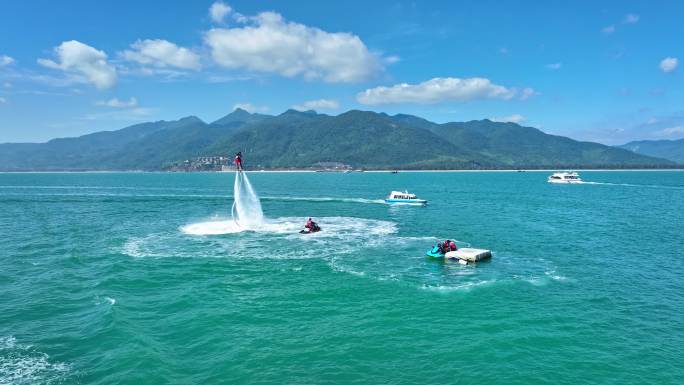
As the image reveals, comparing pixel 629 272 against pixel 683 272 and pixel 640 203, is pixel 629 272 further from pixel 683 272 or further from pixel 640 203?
pixel 640 203

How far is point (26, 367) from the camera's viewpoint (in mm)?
27797

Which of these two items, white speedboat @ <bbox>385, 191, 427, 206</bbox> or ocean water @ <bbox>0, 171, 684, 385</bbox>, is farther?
white speedboat @ <bbox>385, 191, 427, 206</bbox>

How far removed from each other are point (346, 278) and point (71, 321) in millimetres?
27231

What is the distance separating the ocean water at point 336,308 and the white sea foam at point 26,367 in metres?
0.14

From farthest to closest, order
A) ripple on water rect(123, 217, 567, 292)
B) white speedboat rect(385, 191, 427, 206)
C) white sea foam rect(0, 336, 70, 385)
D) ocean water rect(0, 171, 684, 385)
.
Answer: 1. white speedboat rect(385, 191, 427, 206)
2. ripple on water rect(123, 217, 567, 292)
3. ocean water rect(0, 171, 684, 385)
4. white sea foam rect(0, 336, 70, 385)

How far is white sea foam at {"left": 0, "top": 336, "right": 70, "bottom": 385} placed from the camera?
26.3 m

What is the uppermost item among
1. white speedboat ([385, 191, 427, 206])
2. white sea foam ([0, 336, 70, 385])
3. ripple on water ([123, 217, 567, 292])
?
white speedboat ([385, 191, 427, 206])

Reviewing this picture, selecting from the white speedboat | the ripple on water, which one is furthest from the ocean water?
the white speedboat

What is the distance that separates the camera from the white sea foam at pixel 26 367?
26297mm

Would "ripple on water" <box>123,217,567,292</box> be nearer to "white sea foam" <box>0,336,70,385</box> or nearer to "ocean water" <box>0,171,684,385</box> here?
"ocean water" <box>0,171,684,385</box>

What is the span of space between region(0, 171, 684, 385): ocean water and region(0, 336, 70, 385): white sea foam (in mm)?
135

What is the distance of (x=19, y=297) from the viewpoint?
137 ft

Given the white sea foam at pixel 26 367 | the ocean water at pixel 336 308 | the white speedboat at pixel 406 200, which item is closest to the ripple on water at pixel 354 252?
the ocean water at pixel 336 308

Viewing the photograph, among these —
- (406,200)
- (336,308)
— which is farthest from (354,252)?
(406,200)
